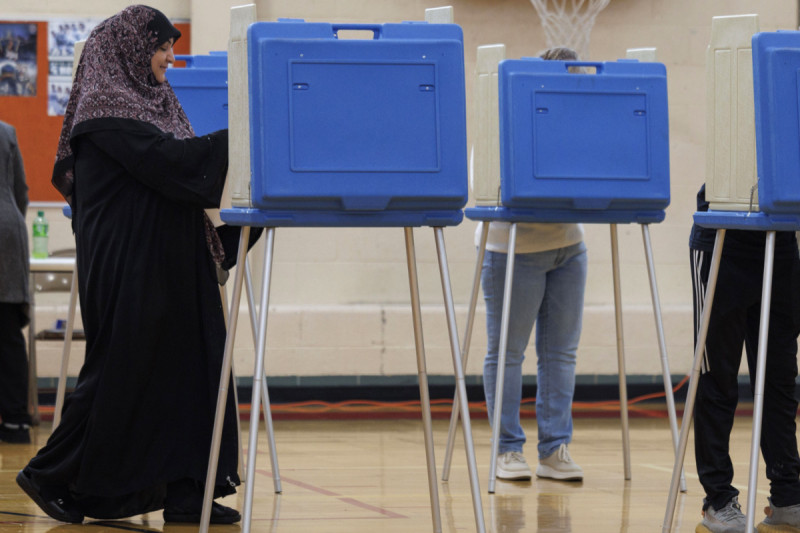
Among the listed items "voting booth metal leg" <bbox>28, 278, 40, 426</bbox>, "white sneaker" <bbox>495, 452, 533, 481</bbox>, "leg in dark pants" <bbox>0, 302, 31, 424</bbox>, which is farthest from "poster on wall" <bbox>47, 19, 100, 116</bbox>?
"white sneaker" <bbox>495, 452, 533, 481</bbox>

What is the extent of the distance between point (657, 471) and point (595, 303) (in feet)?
6.47

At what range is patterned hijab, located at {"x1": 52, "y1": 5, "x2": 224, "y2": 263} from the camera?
9.02ft

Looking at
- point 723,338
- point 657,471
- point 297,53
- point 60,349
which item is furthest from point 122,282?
point 60,349

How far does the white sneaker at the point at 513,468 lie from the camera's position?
3.57 metres

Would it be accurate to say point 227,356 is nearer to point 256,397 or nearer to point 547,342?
point 256,397

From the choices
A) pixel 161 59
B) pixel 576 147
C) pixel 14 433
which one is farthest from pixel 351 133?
pixel 14 433

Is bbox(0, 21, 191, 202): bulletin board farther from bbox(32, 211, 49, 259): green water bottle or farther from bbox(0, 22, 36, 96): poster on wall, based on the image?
bbox(32, 211, 49, 259): green water bottle

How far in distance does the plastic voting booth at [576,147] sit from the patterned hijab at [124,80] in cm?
90

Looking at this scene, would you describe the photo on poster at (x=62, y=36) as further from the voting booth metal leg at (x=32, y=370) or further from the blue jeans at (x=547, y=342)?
the blue jeans at (x=547, y=342)

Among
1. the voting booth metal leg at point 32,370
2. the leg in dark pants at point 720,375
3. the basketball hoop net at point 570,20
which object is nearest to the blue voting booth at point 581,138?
the leg in dark pants at point 720,375

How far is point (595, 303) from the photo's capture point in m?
5.75

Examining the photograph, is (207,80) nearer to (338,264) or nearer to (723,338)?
(723,338)

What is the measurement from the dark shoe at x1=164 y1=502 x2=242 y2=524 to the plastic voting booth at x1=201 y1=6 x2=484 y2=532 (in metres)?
0.73

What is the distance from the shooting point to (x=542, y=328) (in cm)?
368
